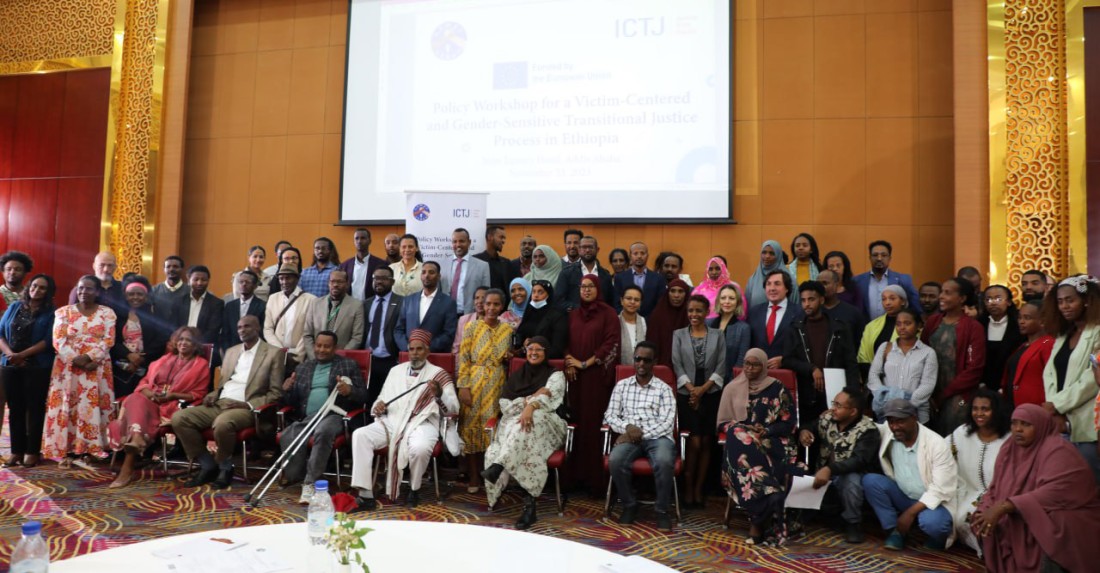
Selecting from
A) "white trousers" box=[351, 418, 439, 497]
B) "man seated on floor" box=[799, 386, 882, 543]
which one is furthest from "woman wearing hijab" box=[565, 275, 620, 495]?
"man seated on floor" box=[799, 386, 882, 543]

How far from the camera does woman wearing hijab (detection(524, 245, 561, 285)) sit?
611cm

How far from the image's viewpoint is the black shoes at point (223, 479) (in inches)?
204

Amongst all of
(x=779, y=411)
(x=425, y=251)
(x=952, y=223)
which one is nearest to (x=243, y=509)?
(x=425, y=251)

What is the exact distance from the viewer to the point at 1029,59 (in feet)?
22.0

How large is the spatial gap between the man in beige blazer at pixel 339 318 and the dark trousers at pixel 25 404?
1.93 meters

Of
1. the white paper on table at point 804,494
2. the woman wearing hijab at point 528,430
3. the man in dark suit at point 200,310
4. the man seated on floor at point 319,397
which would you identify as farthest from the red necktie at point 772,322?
the man in dark suit at point 200,310

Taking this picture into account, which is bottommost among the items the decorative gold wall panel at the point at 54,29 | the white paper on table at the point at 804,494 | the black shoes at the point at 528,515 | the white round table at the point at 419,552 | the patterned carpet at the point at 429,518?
the patterned carpet at the point at 429,518

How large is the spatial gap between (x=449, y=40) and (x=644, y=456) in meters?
5.26

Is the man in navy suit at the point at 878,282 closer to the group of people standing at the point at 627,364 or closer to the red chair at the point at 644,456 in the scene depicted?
the group of people standing at the point at 627,364

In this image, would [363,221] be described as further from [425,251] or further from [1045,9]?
[1045,9]

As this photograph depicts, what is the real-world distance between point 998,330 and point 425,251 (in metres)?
4.28

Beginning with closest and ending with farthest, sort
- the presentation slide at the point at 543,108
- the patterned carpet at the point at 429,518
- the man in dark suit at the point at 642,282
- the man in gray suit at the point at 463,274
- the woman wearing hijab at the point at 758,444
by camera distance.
A: the patterned carpet at the point at 429,518 < the woman wearing hijab at the point at 758,444 < the man in dark suit at the point at 642,282 < the man in gray suit at the point at 463,274 < the presentation slide at the point at 543,108

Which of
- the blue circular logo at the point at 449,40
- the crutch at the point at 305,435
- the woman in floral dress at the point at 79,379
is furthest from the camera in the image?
the blue circular logo at the point at 449,40

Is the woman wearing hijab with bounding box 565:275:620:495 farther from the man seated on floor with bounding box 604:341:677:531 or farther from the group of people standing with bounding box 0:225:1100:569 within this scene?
the man seated on floor with bounding box 604:341:677:531
